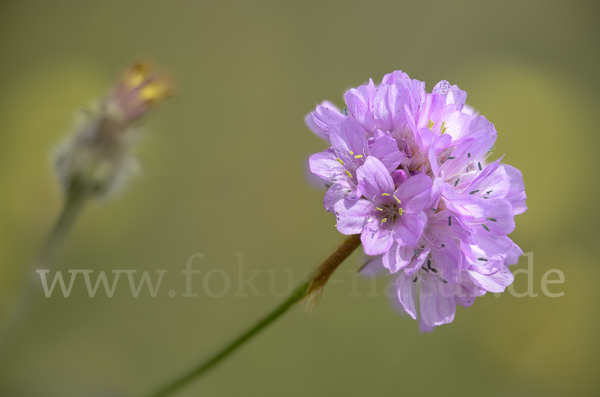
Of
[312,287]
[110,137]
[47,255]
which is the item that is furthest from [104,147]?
[312,287]

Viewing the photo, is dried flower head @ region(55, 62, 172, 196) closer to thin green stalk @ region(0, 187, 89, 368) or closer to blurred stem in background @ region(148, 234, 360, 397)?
thin green stalk @ region(0, 187, 89, 368)

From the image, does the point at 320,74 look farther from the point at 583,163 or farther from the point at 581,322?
the point at 581,322

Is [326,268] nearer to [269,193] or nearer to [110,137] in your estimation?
[110,137]

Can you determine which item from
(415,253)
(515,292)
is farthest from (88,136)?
(515,292)

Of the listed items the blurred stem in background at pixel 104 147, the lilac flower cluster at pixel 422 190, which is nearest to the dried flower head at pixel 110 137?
the blurred stem in background at pixel 104 147

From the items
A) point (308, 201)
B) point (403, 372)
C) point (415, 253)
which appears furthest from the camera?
point (308, 201)

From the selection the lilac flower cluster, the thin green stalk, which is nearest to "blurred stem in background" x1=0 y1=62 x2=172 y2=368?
the thin green stalk

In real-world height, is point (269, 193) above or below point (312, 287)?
below
